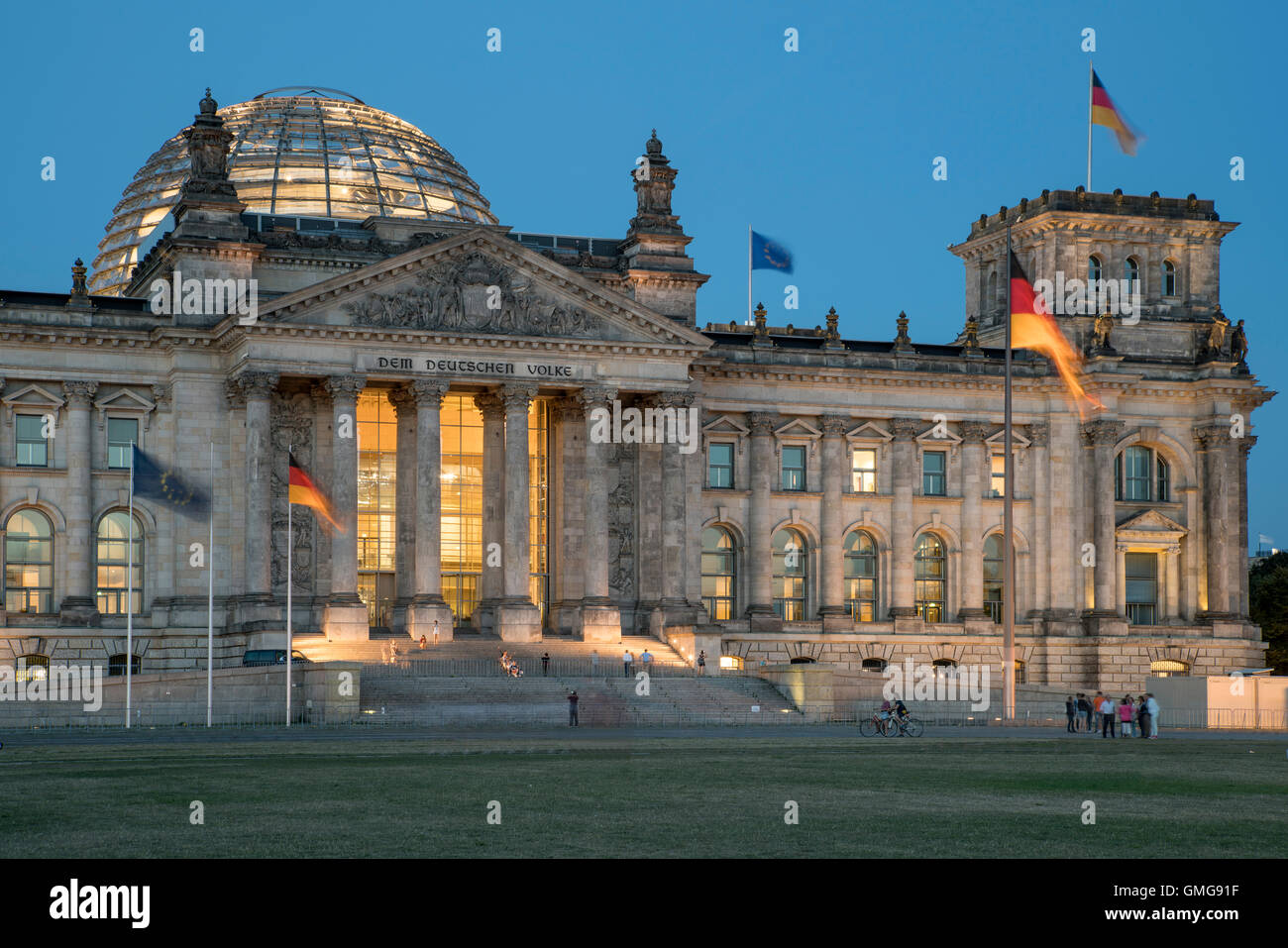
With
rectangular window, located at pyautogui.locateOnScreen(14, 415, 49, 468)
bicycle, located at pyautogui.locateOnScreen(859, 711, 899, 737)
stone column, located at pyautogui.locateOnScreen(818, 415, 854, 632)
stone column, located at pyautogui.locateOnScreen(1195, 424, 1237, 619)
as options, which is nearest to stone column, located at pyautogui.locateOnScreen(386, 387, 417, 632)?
rectangular window, located at pyautogui.locateOnScreen(14, 415, 49, 468)

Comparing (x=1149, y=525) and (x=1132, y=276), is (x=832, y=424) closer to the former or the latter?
(x=1149, y=525)

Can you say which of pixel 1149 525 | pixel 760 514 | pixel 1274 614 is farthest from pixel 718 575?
pixel 1274 614

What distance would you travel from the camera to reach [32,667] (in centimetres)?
7444

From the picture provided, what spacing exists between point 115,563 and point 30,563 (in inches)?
132

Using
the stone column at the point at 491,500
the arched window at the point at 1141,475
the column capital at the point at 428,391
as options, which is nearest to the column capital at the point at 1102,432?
the arched window at the point at 1141,475

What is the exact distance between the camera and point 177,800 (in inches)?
1136

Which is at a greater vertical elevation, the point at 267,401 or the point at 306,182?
the point at 306,182

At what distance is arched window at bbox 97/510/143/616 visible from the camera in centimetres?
7781

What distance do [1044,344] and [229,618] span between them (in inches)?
1366

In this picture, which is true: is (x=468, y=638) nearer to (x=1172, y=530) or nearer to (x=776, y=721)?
(x=776, y=721)

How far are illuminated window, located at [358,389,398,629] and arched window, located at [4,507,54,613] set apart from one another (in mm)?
12663

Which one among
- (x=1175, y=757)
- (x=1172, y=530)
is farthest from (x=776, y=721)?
(x=1172, y=530)

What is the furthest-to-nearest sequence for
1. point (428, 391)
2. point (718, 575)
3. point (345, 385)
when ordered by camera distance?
point (718, 575), point (428, 391), point (345, 385)

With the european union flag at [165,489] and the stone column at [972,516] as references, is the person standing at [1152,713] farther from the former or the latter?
the stone column at [972,516]
